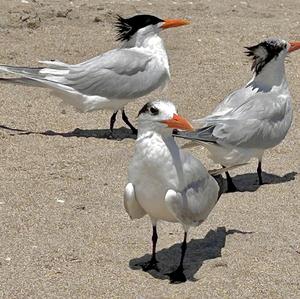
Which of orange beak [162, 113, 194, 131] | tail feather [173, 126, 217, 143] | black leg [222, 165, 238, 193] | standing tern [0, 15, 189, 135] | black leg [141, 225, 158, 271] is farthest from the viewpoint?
standing tern [0, 15, 189, 135]

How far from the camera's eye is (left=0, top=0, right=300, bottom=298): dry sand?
4.76 meters

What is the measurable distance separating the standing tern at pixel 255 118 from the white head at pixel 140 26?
128 cm

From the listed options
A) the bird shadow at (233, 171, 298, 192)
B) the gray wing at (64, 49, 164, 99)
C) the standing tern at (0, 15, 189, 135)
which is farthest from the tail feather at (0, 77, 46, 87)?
the bird shadow at (233, 171, 298, 192)

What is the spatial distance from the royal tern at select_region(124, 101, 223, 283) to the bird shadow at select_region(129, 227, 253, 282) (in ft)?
0.48

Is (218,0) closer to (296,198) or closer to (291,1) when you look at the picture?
(291,1)

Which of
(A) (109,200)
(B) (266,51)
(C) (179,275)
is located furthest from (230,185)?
(C) (179,275)

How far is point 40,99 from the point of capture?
8102 millimetres

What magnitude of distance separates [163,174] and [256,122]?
1920 mm

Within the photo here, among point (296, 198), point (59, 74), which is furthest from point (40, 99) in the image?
point (296, 198)

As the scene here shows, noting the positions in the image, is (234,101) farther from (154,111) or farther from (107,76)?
(154,111)

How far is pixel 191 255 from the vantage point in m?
5.16

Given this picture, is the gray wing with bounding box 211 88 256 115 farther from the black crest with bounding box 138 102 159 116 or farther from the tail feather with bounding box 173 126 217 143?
the black crest with bounding box 138 102 159 116

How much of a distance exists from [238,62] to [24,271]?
16.2 feet

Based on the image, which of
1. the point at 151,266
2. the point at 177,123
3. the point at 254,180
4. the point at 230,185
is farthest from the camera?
the point at 254,180
